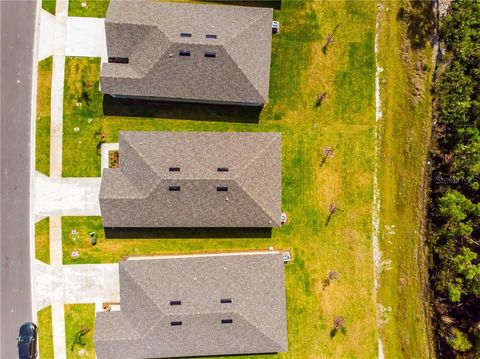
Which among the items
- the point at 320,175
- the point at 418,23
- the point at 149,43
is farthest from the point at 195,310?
the point at 418,23

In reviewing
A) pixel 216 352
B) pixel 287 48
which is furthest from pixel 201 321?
pixel 287 48

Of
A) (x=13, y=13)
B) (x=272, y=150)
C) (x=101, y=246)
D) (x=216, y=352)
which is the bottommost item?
(x=216, y=352)

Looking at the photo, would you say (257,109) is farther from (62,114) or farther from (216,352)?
(216,352)

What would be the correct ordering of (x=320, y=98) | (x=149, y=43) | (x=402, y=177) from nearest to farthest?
(x=149, y=43) < (x=320, y=98) < (x=402, y=177)

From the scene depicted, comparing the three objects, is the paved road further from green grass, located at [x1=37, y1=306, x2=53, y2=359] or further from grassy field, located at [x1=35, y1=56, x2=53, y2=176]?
green grass, located at [x1=37, y1=306, x2=53, y2=359]

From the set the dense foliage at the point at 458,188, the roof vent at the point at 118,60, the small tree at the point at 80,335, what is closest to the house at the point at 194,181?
the roof vent at the point at 118,60

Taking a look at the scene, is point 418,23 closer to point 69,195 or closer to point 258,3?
point 258,3

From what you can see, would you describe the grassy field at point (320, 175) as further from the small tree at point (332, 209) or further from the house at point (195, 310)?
the house at point (195, 310)
